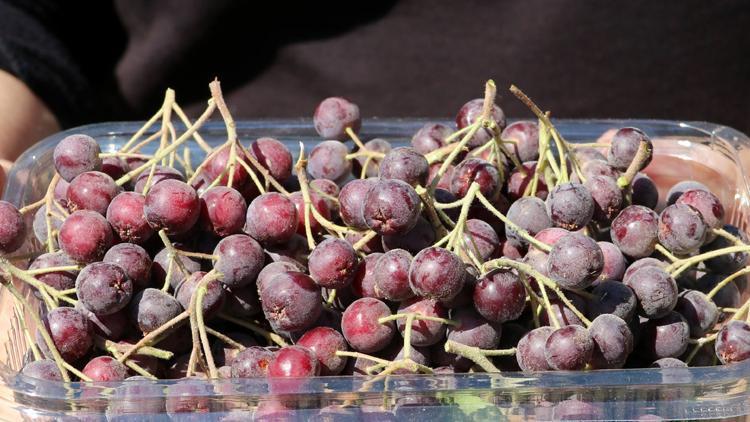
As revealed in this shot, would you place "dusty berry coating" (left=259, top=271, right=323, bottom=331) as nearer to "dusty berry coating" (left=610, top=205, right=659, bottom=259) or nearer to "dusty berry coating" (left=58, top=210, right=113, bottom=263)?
"dusty berry coating" (left=58, top=210, right=113, bottom=263)

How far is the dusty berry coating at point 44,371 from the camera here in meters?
0.78

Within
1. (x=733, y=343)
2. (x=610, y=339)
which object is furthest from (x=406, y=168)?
(x=733, y=343)

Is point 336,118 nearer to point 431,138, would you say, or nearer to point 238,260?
point 431,138

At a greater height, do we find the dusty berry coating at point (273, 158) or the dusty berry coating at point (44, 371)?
the dusty berry coating at point (273, 158)

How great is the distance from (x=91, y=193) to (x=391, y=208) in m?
0.35

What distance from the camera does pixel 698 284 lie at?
94cm

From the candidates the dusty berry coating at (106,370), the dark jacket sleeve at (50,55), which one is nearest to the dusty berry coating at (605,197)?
the dusty berry coating at (106,370)

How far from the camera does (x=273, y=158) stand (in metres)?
0.94

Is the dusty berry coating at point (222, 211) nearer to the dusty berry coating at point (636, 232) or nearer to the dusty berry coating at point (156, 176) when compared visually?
the dusty berry coating at point (156, 176)

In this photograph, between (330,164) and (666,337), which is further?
(330,164)

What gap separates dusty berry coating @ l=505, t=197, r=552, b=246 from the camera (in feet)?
2.85

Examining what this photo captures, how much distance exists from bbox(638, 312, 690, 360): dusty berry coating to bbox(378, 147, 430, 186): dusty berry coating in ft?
0.95

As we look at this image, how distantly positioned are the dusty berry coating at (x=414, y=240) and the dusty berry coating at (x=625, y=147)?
0.90ft

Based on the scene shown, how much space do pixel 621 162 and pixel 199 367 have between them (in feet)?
1.82
